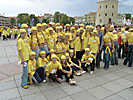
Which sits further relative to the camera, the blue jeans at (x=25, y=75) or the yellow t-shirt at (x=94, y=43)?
the yellow t-shirt at (x=94, y=43)

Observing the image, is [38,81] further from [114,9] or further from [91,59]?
[114,9]

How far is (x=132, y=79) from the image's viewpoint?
4.63 meters

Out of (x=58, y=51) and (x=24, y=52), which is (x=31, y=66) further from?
(x=58, y=51)

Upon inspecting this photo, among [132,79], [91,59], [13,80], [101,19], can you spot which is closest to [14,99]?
[13,80]

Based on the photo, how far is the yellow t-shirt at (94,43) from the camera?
528 cm

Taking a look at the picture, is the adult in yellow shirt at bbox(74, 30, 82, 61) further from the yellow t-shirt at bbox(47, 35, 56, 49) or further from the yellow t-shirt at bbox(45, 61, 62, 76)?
the yellow t-shirt at bbox(45, 61, 62, 76)

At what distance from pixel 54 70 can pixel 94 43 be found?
216cm

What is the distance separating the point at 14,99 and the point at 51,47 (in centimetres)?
240

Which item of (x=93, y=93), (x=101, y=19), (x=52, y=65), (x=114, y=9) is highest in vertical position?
(x=114, y=9)

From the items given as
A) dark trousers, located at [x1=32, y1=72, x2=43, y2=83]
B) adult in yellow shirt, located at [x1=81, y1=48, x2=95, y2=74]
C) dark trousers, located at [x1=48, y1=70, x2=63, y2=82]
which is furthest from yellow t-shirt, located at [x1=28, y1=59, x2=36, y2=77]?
adult in yellow shirt, located at [x1=81, y1=48, x2=95, y2=74]

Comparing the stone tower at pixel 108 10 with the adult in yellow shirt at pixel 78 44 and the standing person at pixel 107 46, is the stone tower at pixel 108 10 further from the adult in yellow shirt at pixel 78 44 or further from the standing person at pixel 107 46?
the adult in yellow shirt at pixel 78 44

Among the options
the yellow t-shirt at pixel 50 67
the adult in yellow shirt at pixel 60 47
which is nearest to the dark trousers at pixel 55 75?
the yellow t-shirt at pixel 50 67

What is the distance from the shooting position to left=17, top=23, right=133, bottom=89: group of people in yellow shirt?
12.9 feet

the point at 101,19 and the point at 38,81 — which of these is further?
the point at 101,19
